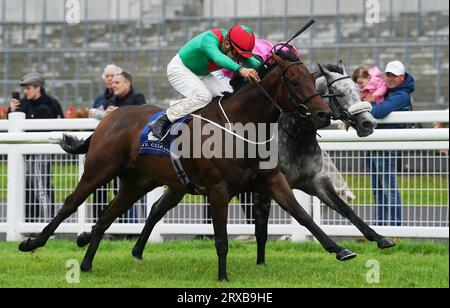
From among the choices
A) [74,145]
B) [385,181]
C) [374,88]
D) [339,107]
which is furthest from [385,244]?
[74,145]

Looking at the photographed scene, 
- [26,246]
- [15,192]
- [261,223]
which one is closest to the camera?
[26,246]

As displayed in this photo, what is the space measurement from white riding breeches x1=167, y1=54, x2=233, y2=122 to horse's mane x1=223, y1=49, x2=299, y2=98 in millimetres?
84

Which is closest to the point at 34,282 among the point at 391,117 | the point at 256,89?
the point at 256,89

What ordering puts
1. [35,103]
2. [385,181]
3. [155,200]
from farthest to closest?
[35,103]
[155,200]
[385,181]

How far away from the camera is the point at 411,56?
17.6 meters

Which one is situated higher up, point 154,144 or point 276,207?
point 154,144

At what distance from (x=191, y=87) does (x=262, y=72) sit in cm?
58

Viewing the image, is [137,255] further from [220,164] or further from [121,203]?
[220,164]

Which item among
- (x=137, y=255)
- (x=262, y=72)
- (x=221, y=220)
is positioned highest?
(x=262, y=72)

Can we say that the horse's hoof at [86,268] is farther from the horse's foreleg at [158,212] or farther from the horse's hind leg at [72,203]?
the horse's foreleg at [158,212]

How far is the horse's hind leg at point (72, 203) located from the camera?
691 centimetres

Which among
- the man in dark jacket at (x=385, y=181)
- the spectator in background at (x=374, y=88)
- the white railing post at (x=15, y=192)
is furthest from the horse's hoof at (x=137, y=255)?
the spectator in background at (x=374, y=88)

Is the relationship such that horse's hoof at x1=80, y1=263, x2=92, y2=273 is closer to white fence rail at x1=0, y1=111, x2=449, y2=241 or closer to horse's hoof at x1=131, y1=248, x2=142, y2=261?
horse's hoof at x1=131, y1=248, x2=142, y2=261

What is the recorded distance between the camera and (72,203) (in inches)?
274
